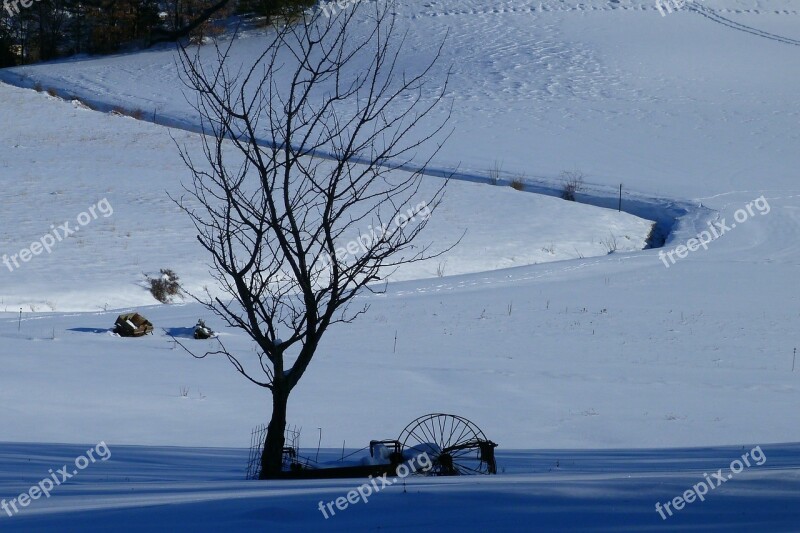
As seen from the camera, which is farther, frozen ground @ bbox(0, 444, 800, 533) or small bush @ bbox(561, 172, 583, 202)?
small bush @ bbox(561, 172, 583, 202)

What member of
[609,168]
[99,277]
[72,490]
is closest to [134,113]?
[609,168]

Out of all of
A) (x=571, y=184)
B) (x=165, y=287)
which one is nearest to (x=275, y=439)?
(x=165, y=287)

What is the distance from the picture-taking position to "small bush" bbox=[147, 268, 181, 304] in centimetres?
1659

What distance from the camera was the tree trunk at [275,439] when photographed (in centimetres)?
651

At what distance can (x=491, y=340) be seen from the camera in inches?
553

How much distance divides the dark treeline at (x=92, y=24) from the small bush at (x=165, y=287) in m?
36.6

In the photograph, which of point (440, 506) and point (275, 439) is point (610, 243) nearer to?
point (275, 439)

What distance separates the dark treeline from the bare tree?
6.17 meters

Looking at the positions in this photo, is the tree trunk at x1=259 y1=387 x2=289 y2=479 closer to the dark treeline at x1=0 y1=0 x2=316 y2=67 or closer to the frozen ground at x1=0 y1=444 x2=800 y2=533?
the frozen ground at x1=0 y1=444 x2=800 y2=533

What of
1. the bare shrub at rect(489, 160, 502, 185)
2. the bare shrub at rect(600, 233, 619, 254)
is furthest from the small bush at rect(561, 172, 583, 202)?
the bare shrub at rect(600, 233, 619, 254)

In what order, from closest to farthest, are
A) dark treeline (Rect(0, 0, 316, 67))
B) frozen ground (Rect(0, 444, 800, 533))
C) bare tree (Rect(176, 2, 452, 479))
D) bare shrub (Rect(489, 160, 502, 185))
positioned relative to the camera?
frozen ground (Rect(0, 444, 800, 533)), bare tree (Rect(176, 2, 452, 479)), bare shrub (Rect(489, 160, 502, 185)), dark treeline (Rect(0, 0, 316, 67))

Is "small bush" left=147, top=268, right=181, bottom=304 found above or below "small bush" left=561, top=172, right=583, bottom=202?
below

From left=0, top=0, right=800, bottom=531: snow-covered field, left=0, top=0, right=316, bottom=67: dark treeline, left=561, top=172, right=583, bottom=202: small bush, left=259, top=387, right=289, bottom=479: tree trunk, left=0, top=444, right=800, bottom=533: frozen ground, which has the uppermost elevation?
left=0, top=0, right=316, bottom=67: dark treeline

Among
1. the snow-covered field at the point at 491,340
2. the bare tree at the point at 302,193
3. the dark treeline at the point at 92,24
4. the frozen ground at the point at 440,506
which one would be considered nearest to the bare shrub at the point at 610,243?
the snow-covered field at the point at 491,340
